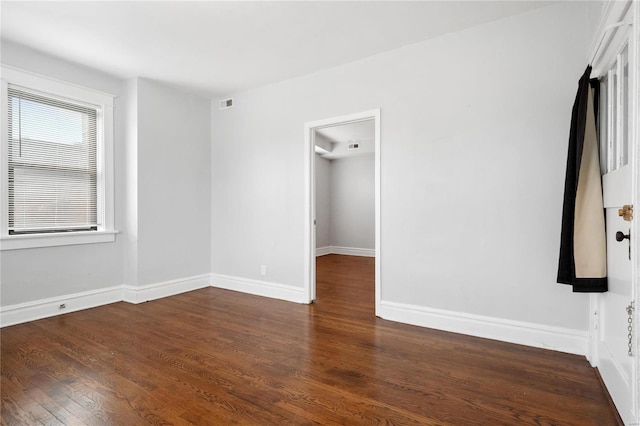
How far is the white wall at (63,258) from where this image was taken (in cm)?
319

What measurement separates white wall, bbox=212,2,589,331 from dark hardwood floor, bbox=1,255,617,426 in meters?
0.45

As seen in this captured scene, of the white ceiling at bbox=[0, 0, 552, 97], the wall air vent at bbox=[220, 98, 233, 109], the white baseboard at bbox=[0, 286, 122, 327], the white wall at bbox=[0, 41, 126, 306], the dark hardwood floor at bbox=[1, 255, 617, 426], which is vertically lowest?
the dark hardwood floor at bbox=[1, 255, 617, 426]

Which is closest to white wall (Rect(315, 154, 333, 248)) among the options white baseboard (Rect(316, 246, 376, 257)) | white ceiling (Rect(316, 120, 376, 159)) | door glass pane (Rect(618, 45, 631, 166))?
white baseboard (Rect(316, 246, 376, 257))

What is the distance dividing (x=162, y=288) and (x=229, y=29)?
3090 millimetres

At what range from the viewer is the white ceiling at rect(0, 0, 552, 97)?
2.61 metres

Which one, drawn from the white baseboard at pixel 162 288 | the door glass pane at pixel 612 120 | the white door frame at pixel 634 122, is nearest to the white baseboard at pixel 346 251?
the white baseboard at pixel 162 288

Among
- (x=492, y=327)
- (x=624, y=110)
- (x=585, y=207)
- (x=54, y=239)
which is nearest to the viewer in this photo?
(x=624, y=110)

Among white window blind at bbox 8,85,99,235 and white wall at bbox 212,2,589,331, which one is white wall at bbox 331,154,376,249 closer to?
white wall at bbox 212,2,589,331

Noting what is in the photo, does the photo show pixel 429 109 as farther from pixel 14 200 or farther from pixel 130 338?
pixel 14 200

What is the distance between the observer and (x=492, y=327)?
279 centimetres

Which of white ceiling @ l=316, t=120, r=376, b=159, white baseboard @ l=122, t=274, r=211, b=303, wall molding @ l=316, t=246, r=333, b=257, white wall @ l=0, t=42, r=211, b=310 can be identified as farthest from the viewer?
wall molding @ l=316, t=246, r=333, b=257

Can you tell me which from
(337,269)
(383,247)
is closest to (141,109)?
(383,247)

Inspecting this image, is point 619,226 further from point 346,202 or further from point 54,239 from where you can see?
point 346,202

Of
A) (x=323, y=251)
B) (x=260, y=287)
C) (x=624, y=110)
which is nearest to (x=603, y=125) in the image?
(x=624, y=110)
